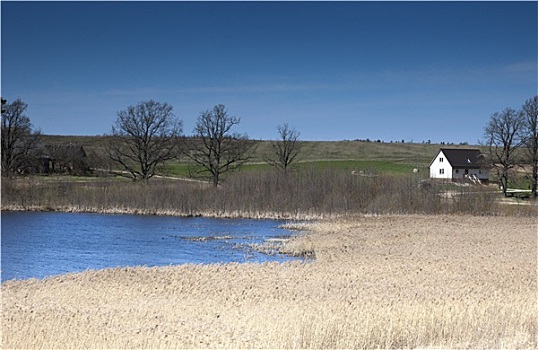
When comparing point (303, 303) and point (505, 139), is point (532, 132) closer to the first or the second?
point (505, 139)

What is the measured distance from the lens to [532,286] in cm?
1761

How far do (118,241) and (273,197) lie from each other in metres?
16.3

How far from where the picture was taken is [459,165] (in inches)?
3334

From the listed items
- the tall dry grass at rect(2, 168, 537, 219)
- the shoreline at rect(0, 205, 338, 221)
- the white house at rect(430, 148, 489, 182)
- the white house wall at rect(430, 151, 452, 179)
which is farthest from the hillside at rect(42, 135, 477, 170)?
the shoreline at rect(0, 205, 338, 221)

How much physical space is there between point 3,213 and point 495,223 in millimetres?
32099

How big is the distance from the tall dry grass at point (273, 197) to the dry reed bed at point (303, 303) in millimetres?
19102

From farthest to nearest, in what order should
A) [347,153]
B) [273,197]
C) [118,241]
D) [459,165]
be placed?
[347,153], [459,165], [273,197], [118,241]

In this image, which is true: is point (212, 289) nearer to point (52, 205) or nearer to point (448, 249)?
point (448, 249)

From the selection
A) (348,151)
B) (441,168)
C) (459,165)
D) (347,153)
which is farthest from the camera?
(348,151)

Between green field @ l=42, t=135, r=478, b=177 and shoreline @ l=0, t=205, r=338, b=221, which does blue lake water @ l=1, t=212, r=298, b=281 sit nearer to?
shoreline @ l=0, t=205, r=338, b=221

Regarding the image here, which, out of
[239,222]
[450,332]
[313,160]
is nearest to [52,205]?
[239,222]

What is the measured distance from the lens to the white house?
84438 millimetres

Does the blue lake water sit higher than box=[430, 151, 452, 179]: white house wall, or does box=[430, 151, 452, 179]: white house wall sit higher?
box=[430, 151, 452, 179]: white house wall

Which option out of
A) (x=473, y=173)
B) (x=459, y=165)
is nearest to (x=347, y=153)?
(x=459, y=165)
